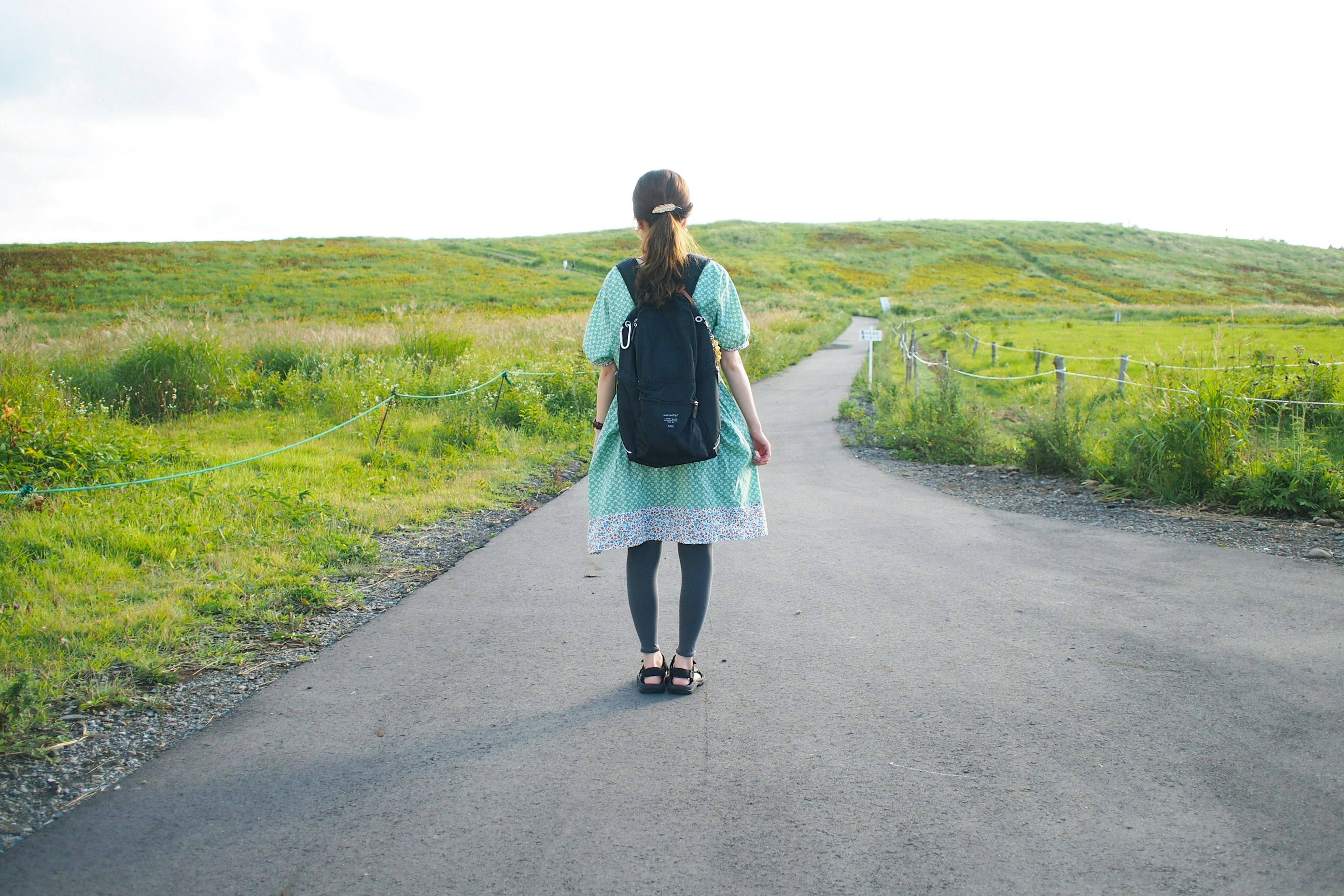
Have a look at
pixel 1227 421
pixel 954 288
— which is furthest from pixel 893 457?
pixel 954 288

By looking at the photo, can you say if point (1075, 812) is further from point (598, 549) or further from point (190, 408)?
point (190, 408)

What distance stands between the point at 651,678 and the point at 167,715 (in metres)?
2.07

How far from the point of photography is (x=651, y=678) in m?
3.88

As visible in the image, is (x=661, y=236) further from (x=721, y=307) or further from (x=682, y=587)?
(x=682, y=587)

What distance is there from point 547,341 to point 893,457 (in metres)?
9.39

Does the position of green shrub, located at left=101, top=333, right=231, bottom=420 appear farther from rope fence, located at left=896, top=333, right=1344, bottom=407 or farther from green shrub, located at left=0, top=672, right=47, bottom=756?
rope fence, located at left=896, top=333, right=1344, bottom=407

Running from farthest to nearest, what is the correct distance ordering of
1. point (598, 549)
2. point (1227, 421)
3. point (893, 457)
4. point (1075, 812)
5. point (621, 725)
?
point (893, 457) < point (1227, 421) < point (598, 549) < point (621, 725) < point (1075, 812)

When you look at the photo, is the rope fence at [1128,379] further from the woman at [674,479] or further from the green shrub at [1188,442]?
the woman at [674,479]

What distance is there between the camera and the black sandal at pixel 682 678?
12.7 feet

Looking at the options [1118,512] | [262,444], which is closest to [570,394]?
[262,444]

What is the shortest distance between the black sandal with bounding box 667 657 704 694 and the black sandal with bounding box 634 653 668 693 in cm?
1

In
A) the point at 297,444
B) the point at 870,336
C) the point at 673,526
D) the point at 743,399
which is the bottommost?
the point at 297,444

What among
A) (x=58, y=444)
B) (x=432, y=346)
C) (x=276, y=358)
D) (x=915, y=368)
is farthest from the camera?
(x=915, y=368)

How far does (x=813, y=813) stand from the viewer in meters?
2.85
